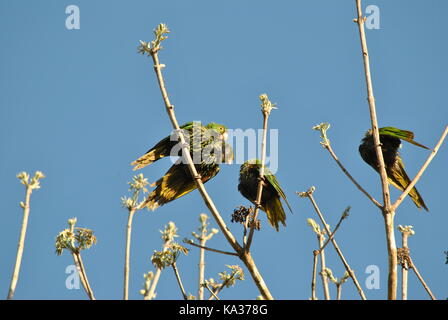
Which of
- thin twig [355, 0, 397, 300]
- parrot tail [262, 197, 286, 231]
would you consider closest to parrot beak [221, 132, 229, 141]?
parrot tail [262, 197, 286, 231]

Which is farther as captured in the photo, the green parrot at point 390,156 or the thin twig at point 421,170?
the green parrot at point 390,156

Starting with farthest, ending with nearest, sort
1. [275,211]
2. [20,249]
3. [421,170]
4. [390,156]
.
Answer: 1. [275,211]
2. [390,156]
3. [421,170]
4. [20,249]

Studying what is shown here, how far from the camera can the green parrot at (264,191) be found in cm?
688

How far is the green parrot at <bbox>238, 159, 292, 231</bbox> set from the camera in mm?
6883

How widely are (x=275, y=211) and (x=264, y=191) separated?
14.0 inches

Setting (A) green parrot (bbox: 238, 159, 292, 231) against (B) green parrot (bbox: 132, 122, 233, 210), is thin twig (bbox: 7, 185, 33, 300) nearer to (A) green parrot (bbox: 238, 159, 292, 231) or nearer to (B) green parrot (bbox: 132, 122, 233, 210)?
(B) green parrot (bbox: 132, 122, 233, 210)

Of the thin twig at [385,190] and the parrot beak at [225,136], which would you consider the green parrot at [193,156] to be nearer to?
the parrot beak at [225,136]

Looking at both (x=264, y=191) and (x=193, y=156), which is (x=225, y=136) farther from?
(x=264, y=191)

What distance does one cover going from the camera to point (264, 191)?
688 cm

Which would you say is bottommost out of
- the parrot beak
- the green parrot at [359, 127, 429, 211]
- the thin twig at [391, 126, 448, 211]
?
the thin twig at [391, 126, 448, 211]

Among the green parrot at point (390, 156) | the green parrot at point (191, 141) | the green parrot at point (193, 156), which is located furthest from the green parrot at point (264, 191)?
the green parrot at point (390, 156)

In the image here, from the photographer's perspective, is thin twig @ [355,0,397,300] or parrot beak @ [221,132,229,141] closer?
thin twig @ [355,0,397,300]

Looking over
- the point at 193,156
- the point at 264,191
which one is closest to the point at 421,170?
the point at 264,191
